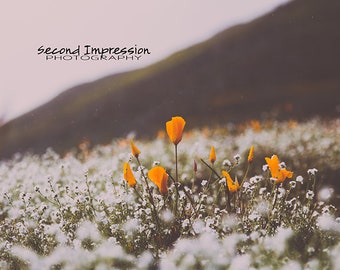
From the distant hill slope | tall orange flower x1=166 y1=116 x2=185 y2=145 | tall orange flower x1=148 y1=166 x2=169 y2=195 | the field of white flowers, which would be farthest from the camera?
the distant hill slope

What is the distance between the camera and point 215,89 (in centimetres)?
1812

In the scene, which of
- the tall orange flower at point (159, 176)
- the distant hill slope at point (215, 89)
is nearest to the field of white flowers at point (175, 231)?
the tall orange flower at point (159, 176)

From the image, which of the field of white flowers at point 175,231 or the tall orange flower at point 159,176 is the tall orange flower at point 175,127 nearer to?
the field of white flowers at point 175,231

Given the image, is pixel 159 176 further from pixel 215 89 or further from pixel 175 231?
pixel 215 89

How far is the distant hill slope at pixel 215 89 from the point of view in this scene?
1652cm

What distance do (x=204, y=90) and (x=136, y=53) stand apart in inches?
467

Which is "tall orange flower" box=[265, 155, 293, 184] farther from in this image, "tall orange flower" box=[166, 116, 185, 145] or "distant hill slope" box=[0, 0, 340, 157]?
"distant hill slope" box=[0, 0, 340, 157]

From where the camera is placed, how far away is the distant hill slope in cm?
1652

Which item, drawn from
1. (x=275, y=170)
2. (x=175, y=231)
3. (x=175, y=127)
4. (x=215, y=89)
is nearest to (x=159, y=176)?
(x=175, y=127)

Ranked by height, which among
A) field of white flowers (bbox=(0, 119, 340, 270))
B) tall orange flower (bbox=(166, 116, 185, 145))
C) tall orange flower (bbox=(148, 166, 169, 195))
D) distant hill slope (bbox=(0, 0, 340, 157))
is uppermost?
tall orange flower (bbox=(166, 116, 185, 145))

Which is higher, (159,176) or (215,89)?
(159,176)

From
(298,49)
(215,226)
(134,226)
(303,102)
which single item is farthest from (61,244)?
(298,49)

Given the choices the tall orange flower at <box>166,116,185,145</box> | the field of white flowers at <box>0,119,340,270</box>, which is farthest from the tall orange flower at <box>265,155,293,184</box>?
the tall orange flower at <box>166,116,185,145</box>

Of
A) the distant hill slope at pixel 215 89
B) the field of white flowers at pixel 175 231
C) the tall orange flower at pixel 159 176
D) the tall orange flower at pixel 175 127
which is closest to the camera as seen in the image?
the field of white flowers at pixel 175 231
